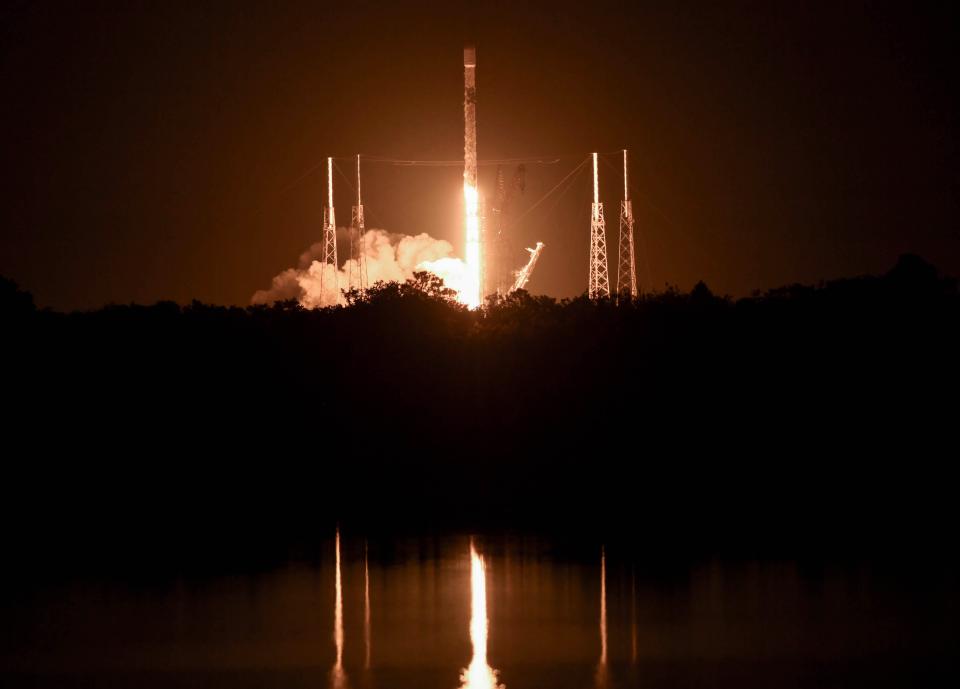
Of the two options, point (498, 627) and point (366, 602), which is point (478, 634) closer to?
point (498, 627)

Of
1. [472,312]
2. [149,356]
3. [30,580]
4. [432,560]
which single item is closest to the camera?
[30,580]

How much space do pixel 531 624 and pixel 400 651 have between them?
4.90 ft

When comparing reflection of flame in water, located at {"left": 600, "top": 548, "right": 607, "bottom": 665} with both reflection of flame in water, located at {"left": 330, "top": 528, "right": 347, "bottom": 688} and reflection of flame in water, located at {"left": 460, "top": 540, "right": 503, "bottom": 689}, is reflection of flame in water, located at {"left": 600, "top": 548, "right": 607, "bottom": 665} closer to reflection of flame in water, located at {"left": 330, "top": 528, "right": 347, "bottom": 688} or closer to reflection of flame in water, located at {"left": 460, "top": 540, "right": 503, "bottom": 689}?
reflection of flame in water, located at {"left": 460, "top": 540, "right": 503, "bottom": 689}

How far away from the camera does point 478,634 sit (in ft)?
37.3

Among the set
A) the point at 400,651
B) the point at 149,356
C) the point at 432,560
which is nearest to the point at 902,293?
the point at 149,356

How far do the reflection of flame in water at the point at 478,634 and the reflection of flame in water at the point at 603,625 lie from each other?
75 cm

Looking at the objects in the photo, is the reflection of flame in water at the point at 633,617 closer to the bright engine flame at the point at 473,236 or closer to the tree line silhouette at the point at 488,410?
the tree line silhouette at the point at 488,410

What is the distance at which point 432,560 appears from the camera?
15.6 m

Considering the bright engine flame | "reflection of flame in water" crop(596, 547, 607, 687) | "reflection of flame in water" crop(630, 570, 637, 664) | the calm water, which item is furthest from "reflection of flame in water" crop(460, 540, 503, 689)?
the bright engine flame

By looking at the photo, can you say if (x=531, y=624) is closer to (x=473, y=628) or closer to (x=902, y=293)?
(x=473, y=628)

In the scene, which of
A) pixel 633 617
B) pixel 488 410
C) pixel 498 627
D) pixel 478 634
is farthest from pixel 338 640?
pixel 488 410

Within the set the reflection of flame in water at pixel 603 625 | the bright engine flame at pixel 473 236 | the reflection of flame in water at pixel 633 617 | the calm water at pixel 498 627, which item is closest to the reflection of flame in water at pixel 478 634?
the calm water at pixel 498 627

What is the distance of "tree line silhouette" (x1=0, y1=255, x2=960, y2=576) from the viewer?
72.4 ft

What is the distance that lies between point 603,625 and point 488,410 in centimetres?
1771
